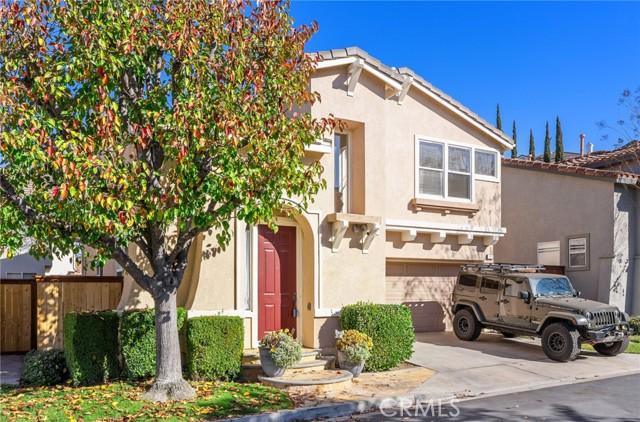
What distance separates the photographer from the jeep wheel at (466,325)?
1523 centimetres

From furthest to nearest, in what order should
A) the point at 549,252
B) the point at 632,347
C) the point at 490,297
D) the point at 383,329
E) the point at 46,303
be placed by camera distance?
the point at 549,252 < the point at 632,347 < the point at 490,297 < the point at 46,303 < the point at 383,329

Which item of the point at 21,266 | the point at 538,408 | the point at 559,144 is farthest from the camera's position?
the point at 559,144

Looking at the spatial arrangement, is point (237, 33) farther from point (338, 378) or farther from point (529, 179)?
point (529, 179)

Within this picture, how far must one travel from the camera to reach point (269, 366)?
10.6 m

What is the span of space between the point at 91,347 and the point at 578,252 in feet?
50.1

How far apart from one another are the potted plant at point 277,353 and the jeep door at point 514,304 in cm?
630

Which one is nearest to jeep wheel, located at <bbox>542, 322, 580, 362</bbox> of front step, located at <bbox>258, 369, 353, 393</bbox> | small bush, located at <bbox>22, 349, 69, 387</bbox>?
front step, located at <bbox>258, 369, 353, 393</bbox>

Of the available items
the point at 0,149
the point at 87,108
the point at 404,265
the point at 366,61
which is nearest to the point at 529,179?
the point at 404,265

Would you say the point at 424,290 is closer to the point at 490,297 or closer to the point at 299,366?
the point at 490,297

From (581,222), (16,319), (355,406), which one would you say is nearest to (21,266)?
(16,319)

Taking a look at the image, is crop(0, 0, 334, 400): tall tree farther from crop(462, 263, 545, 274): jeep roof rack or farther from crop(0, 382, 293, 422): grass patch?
crop(462, 263, 545, 274): jeep roof rack

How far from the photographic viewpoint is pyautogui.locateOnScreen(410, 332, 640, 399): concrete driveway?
1098 cm

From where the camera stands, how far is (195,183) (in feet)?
29.5
